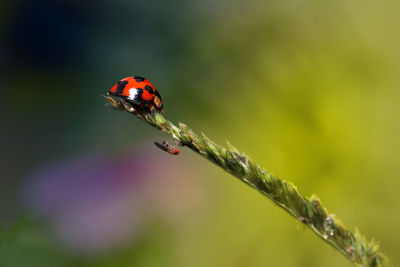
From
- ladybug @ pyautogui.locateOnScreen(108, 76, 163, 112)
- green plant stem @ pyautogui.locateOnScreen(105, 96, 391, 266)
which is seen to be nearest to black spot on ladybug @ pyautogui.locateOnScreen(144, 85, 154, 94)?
ladybug @ pyautogui.locateOnScreen(108, 76, 163, 112)

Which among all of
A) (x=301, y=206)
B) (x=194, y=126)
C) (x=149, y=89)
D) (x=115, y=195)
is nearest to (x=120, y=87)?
(x=149, y=89)

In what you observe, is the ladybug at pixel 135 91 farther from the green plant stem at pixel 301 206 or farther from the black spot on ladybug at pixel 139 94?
the green plant stem at pixel 301 206

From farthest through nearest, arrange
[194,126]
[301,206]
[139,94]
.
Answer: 1. [194,126]
2. [139,94]
3. [301,206]

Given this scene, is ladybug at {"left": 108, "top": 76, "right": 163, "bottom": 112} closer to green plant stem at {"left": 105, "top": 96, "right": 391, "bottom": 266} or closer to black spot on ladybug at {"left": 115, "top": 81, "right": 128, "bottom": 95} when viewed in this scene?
black spot on ladybug at {"left": 115, "top": 81, "right": 128, "bottom": 95}

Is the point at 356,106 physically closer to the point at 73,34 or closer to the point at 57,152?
the point at 57,152

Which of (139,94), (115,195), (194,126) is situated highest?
(194,126)

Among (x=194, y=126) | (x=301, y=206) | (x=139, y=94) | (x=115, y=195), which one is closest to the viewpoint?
(x=301, y=206)

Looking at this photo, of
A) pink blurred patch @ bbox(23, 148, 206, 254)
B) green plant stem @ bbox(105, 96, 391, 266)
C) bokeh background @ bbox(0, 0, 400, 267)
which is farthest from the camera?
pink blurred patch @ bbox(23, 148, 206, 254)

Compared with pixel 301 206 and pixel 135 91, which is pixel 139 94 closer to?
pixel 135 91
